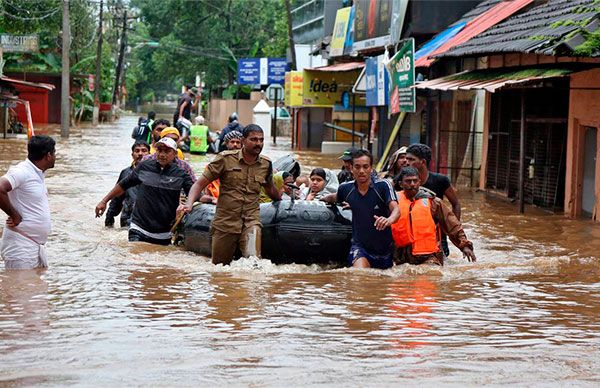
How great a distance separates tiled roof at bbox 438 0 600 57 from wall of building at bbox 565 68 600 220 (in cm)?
96

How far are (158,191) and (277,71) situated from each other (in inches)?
1838

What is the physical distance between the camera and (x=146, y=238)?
37.8 ft

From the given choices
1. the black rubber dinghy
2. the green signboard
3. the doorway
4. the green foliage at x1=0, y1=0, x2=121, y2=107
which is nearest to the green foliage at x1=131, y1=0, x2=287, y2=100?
the green foliage at x1=0, y1=0, x2=121, y2=107

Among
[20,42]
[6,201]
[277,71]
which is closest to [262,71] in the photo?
[277,71]

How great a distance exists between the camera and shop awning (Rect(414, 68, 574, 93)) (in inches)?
619

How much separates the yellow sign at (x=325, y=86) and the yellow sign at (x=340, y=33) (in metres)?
0.77

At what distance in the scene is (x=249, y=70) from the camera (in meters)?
58.8

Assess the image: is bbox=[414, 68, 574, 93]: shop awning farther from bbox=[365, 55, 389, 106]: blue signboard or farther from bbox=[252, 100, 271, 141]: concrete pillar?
bbox=[252, 100, 271, 141]: concrete pillar

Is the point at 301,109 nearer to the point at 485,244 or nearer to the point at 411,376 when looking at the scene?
the point at 485,244

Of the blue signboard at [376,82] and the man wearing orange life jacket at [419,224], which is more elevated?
the blue signboard at [376,82]

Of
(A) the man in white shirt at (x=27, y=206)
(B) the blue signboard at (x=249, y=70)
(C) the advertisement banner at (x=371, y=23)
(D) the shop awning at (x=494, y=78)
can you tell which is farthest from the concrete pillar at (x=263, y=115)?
(A) the man in white shirt at (x=27, y=206)

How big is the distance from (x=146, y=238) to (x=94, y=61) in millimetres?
58817

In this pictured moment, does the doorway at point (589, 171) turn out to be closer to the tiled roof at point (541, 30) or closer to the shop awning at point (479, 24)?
the tiled roof at point (541, 30)

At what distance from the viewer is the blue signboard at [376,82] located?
27.3 meters
